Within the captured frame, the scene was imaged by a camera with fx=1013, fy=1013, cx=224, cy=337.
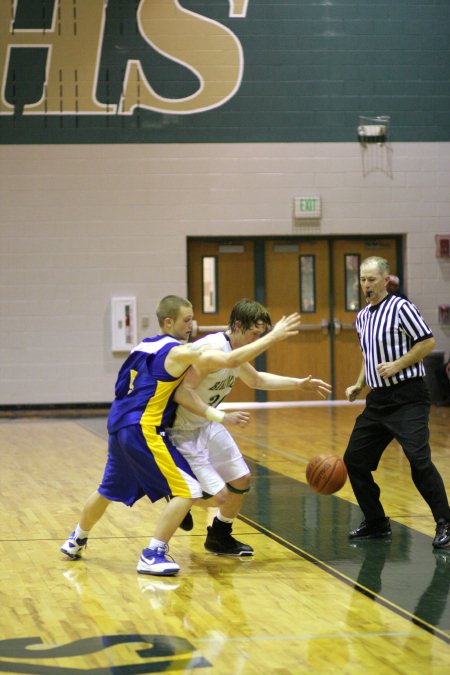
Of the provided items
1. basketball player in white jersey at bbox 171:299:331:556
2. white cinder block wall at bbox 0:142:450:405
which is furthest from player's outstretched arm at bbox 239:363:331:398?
white cinder block wall at bbox 0:142:450:405

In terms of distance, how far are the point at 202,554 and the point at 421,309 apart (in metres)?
10.0

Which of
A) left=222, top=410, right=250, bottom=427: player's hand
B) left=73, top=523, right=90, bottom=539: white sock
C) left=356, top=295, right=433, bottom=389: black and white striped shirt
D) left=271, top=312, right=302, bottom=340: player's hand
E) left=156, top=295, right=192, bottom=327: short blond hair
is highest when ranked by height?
left=156, top=295, right=192, bottom=327: short blond hair

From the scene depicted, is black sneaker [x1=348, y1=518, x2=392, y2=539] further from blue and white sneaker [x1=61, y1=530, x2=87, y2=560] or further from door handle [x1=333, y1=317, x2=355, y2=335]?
door handle [x1=333, y1=317, x2=355, y2=335]

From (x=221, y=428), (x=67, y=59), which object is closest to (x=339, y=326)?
(x=67, y=59)

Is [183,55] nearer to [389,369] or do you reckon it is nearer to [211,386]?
[389,369]

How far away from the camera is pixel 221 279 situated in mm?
15078

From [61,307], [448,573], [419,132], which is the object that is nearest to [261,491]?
[448,573]

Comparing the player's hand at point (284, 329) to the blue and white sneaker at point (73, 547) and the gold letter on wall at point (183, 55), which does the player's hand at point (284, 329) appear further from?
the gold letter on wall at point (183, 55)

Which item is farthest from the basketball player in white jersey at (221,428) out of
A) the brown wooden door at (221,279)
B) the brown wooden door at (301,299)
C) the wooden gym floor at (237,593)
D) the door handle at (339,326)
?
the door handle at (339,326)

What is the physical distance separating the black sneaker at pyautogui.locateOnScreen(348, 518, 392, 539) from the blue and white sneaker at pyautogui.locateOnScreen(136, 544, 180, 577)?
1.34m

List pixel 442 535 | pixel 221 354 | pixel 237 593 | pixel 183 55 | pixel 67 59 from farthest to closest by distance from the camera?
pixel 183 55 < pixel 67 59 < pixel 442 535 < pixel 221 354 < pixel 237 593

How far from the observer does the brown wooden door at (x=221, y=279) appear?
15.0 m

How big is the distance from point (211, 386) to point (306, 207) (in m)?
9.75

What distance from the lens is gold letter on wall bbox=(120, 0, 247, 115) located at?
14734mm
